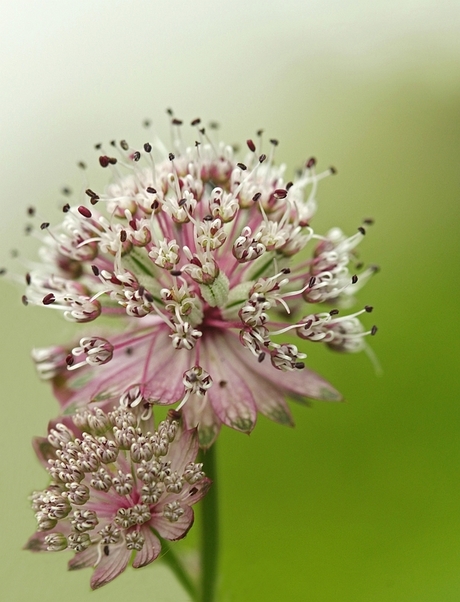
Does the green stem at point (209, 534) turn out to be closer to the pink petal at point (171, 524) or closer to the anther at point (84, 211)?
the pink petal at point (171, 524)

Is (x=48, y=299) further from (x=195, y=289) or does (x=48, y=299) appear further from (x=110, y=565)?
(x=110, y=565)

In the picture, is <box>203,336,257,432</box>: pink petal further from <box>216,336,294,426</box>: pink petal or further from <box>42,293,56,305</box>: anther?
<box>42,293,56,305</box>: anther

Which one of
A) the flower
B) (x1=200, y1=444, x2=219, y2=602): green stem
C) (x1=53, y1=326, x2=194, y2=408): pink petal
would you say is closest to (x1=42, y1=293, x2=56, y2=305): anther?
(x1=53, y1=326, x2=194, y2=408): pink petal

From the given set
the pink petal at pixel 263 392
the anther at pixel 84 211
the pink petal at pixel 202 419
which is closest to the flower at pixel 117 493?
the pink petal at pixel 202 419

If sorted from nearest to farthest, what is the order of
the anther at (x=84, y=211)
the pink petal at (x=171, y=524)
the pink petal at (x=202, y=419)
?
1. the pink petal at (x=171, y=524)
2. the pink petal at (x=202, y=419)
3. the anther at (x=84, y=211)

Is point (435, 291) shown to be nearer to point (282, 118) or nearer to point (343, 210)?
point (343, 210)

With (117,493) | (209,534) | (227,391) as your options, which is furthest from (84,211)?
(209,534)

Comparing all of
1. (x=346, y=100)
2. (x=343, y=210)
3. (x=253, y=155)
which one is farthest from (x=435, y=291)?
(x=253, y=155)
